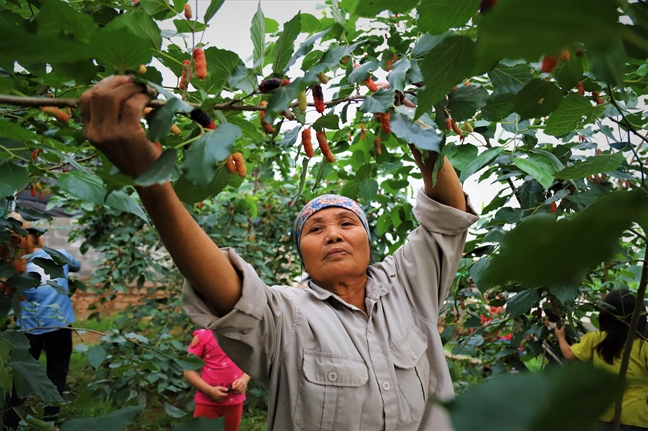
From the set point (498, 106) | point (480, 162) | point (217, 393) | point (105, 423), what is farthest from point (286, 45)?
point (217, 393)

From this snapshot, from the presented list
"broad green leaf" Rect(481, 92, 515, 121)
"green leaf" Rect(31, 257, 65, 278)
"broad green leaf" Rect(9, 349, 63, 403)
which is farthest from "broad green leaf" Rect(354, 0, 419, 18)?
"green leaf" Rect(31, 257, 65, 278)

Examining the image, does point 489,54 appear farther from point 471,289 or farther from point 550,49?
point 471,289

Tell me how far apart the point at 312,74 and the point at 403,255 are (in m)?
0.86

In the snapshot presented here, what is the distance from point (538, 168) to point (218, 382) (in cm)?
214

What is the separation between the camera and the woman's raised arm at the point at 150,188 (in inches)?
21.6

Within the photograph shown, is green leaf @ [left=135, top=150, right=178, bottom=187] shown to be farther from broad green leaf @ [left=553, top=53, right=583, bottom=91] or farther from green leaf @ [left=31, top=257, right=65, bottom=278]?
green leaf @ [left=31, top=257, right=65, bottom=278]

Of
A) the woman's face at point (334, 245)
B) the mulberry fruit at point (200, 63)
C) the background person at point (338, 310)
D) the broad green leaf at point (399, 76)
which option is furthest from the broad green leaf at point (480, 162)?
the mulberry fruit at point (200, 63)

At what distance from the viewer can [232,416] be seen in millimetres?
2713

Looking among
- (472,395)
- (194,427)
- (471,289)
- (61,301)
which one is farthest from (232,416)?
(472,395)

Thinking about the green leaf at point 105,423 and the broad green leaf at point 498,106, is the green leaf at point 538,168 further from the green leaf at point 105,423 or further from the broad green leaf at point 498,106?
the green leaf at point 105,423

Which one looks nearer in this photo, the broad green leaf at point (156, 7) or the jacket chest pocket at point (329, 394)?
the broad green leaf at point (156, 7)

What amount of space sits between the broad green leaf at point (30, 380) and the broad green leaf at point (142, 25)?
0.88m

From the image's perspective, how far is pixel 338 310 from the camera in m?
1.24

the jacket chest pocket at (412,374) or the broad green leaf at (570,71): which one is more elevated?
the broad green leaf at (570,71)
